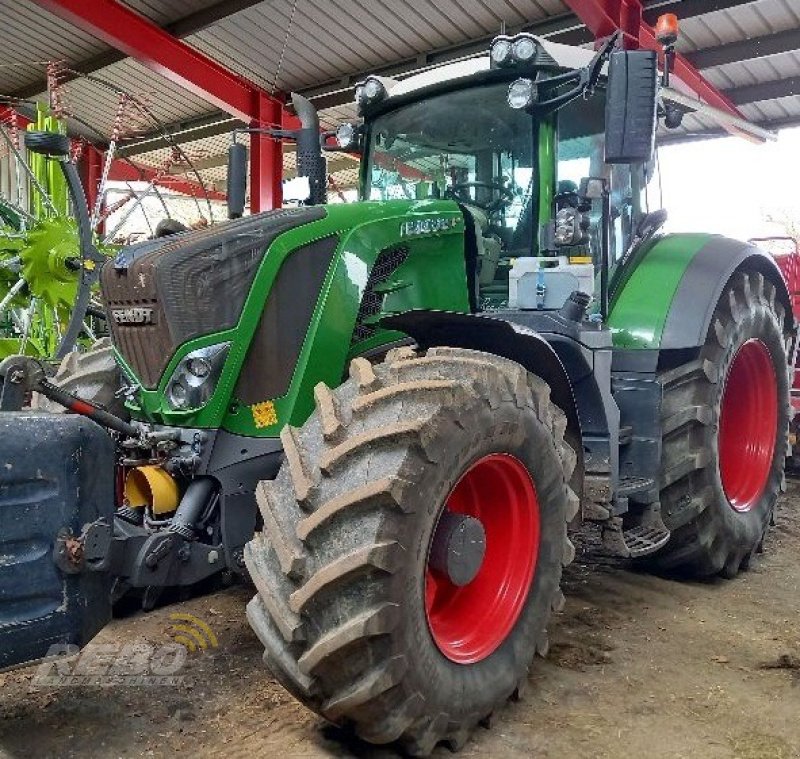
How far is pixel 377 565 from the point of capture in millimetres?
2047

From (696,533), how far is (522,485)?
1352 mm

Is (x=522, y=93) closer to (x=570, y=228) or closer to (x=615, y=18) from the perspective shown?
(x=570, y=228)

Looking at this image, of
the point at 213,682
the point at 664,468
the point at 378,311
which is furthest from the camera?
the point at 664,468

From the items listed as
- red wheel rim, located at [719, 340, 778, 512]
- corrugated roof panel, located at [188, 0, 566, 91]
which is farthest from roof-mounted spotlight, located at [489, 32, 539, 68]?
corrugated roof panel, located at [188, 0, 566, 91]

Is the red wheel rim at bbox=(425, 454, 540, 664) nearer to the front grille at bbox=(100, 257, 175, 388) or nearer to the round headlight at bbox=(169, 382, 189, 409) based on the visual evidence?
the round headlight at bbox=(169, 382, 189, 409)

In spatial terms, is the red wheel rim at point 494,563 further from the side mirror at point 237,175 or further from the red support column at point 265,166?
the red support column at point 265,166

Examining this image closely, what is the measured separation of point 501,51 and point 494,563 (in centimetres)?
202

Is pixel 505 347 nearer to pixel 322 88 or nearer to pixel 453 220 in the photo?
pixel 453 220

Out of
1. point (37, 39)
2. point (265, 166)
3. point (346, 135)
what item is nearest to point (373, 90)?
point (346, 135)

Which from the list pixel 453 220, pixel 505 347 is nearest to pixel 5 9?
pixel 453 220

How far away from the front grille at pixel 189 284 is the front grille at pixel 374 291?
0.33 metres

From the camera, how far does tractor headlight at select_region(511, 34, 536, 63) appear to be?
338 centimetres

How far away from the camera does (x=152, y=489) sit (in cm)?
261

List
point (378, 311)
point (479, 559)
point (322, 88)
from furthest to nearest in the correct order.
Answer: point (322, 88) → point (378, 311) → point (479, 559)
